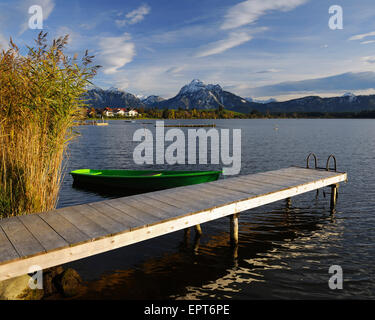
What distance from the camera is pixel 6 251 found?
16.2 feet

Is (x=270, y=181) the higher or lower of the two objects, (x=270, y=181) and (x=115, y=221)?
the higher

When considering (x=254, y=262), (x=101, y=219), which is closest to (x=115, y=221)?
(x=101, y=219)

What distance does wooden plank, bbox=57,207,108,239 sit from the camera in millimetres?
5840

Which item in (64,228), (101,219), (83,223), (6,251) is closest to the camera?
(6,251)

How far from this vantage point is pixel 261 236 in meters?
10.4

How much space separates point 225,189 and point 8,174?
695 centimetres

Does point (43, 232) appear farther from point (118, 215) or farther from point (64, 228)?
point (118, 215)

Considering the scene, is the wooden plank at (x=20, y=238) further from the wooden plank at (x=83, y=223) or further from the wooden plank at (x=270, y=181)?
the wooden plank at (x=270, y=181)

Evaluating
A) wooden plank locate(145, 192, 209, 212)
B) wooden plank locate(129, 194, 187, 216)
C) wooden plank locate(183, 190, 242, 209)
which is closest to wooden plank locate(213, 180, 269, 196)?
wooden plank locate(183, 190, 242, 209)

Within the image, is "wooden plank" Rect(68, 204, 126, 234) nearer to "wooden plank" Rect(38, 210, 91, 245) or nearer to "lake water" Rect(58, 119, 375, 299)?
"wooden plank" Rect(38, 210, 91, 245)

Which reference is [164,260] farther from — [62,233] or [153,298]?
[62,233]

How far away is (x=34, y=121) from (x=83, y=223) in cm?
331

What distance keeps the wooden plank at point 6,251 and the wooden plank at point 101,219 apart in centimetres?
175
